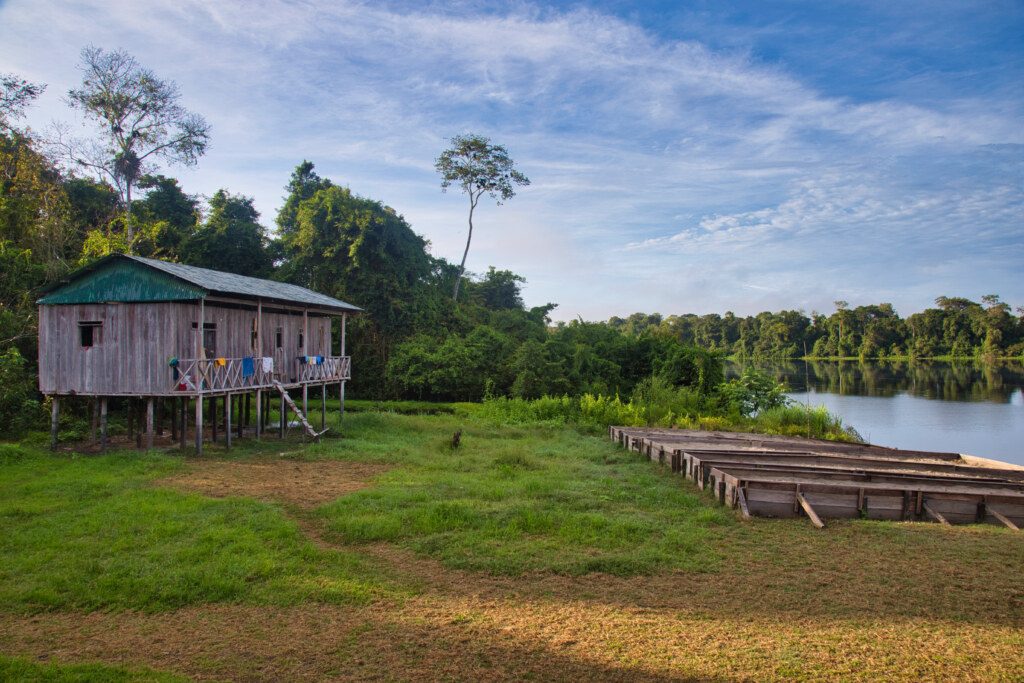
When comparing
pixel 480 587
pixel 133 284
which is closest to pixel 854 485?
pixel 480 587

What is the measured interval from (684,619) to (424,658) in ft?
8.68

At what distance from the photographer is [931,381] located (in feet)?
171

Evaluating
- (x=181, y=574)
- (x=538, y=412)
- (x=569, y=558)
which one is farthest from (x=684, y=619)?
(x=538, y=412)

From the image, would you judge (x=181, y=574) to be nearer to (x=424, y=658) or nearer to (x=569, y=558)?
(x=424, y=658)

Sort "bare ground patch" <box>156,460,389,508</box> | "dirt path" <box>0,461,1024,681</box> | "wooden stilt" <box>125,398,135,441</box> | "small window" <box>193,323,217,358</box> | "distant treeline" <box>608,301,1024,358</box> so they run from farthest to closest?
"distant treeline" <box>608,301,1024,358</box> → "wooden stilt" <box>125,398,135,441</box> → "small window" <box>193,323,217,358</box> → "bare ground patch" <box>156,460,389,508</box> → "dirt path" <box>0,461,1024,681</box>

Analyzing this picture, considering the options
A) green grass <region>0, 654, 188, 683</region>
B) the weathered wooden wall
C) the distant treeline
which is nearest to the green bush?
the weathered wooden wall

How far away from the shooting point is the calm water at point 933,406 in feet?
83.5

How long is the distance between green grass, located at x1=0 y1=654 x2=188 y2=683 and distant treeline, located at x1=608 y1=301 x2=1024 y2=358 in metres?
62.5

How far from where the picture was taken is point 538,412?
24516 mm

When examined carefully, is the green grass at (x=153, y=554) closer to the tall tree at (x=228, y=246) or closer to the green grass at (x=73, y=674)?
the green grass at (x=73, y=674)

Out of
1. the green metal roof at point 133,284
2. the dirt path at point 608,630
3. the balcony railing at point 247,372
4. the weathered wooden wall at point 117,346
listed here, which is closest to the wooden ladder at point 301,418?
the balcony railing at point 247,372

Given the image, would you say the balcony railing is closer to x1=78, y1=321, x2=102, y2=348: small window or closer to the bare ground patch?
the bare ground patch

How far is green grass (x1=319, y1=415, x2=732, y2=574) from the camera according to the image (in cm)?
825

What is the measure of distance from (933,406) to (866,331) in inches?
2195
